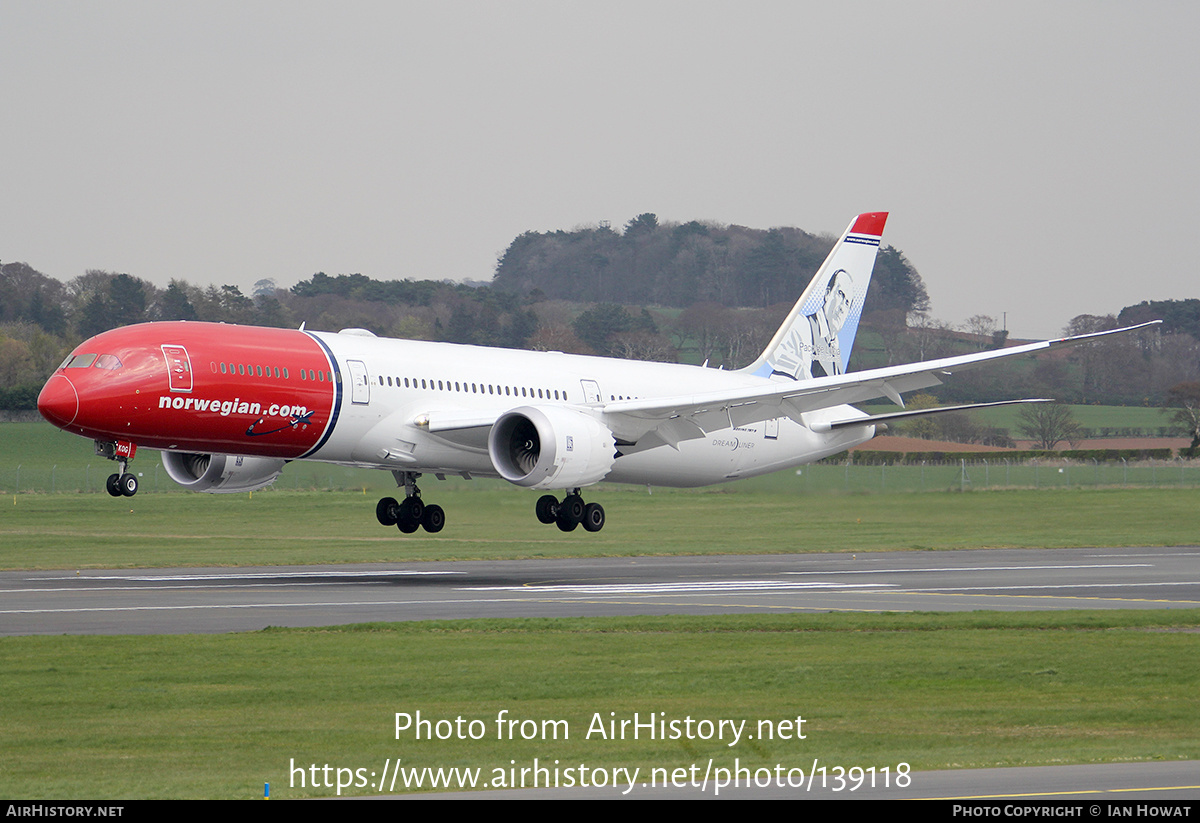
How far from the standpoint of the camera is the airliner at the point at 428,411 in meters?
34.0

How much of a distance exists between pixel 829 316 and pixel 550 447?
17992 millimetres

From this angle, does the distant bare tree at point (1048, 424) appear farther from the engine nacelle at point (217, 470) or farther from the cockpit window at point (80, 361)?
the cockpit window at point (80, 361)

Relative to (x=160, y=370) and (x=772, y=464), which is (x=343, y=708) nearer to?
(x=160, y=370)

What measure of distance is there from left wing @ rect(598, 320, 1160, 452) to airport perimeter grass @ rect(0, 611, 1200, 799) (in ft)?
37.0

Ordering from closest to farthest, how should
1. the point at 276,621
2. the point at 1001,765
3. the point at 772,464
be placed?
the point at 1001,765, the point at 276,621, the point at 772,464

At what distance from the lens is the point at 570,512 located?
40.9 m

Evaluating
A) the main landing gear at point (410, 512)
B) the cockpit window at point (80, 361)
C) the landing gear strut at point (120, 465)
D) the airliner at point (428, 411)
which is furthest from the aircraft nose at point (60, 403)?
the main landing gear at point (410, 512)

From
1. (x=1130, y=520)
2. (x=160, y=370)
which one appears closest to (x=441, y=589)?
(x=160, y=370)

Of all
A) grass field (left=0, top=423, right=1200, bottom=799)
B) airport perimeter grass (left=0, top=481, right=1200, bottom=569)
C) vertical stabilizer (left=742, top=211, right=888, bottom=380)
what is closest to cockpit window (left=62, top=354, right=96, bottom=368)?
grass field (left=0, top=423, right=1200, bottom=799)

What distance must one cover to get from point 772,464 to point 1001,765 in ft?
112

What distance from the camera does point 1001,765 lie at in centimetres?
1418

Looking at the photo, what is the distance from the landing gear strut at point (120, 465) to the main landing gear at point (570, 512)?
11332 millimetres

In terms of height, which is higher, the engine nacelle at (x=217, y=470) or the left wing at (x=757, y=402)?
the left wing at (x=757, y=402)

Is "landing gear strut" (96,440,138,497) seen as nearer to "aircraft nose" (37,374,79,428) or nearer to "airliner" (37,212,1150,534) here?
"airliner" (37,212,1150,534)
